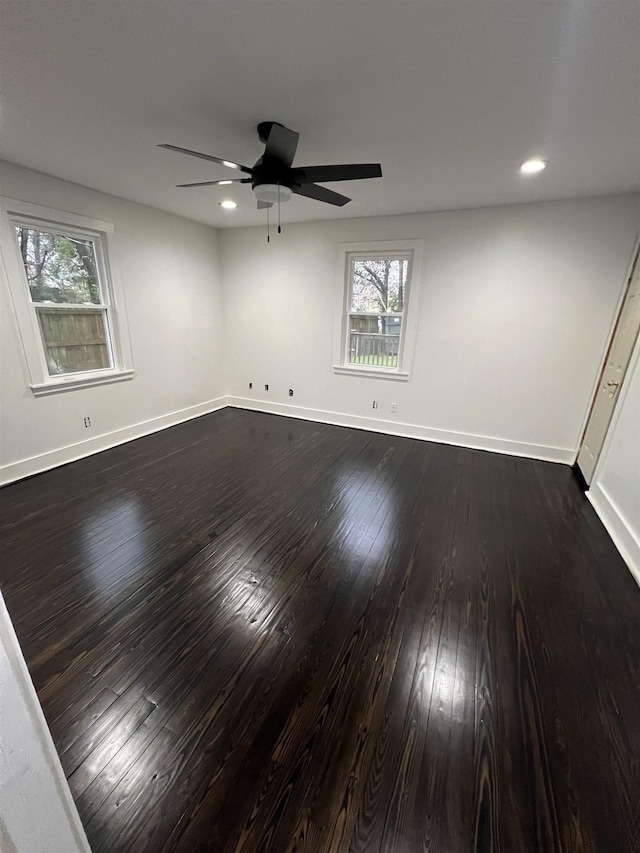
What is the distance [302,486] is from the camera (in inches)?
124

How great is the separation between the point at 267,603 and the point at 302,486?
132cm

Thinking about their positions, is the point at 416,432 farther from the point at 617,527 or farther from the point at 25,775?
the point at 25,775

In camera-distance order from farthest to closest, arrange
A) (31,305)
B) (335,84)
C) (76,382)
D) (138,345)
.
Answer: (138,345), (76,382), (31,305), (335,84)

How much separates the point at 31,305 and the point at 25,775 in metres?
3.60

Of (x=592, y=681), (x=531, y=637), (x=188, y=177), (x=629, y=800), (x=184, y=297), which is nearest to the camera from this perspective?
(x=629, y=800)

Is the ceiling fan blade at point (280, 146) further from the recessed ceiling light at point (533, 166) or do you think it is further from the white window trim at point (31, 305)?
the white window trim at point (31, 305)

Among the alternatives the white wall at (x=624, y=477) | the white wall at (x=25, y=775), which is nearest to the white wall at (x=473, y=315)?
the white wall at (x=624, y=477)

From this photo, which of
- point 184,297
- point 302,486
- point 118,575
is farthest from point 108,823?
point 184,297

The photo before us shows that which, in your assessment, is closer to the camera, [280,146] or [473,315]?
[280,146]

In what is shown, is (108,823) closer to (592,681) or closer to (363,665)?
(363,665)

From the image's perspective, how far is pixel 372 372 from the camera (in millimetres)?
4500

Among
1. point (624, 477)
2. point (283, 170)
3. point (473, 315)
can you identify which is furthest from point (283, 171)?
point (624, 477)

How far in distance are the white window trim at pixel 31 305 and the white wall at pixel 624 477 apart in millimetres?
4751

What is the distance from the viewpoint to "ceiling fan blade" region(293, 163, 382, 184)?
6.28 ft
